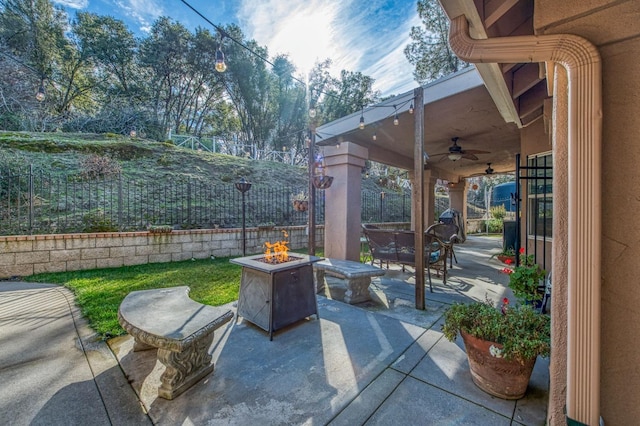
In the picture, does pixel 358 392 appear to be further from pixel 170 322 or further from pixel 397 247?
pixel 397 247

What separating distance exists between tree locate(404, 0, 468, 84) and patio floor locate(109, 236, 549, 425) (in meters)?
14.5

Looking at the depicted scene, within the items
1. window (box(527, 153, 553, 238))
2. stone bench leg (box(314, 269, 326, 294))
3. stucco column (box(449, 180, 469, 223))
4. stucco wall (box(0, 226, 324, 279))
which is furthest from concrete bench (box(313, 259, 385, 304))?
stucco column (box(449, 180, 469, 223))

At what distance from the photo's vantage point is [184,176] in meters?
8.69

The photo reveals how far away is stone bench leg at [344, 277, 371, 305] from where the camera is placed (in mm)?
3492

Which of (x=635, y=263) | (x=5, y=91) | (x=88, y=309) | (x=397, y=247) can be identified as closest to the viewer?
(x=635, y=263)

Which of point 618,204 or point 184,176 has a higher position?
A: point 184,176

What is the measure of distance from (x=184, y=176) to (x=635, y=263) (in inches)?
381

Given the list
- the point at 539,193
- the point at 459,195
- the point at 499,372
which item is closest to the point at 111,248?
the point at 499,372

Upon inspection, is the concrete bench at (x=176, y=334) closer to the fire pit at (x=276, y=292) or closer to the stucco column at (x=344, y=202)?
the fire pit at (x=276, y=292)

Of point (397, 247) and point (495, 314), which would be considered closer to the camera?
point (495, 314)

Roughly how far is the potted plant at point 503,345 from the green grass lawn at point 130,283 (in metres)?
2.82

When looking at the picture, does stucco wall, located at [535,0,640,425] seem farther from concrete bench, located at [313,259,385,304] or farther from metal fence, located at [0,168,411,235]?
metal fence, located at [0,168,411,235]

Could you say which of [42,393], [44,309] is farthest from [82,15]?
[42,393]

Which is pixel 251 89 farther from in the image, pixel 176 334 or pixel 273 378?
pixel 273 378
